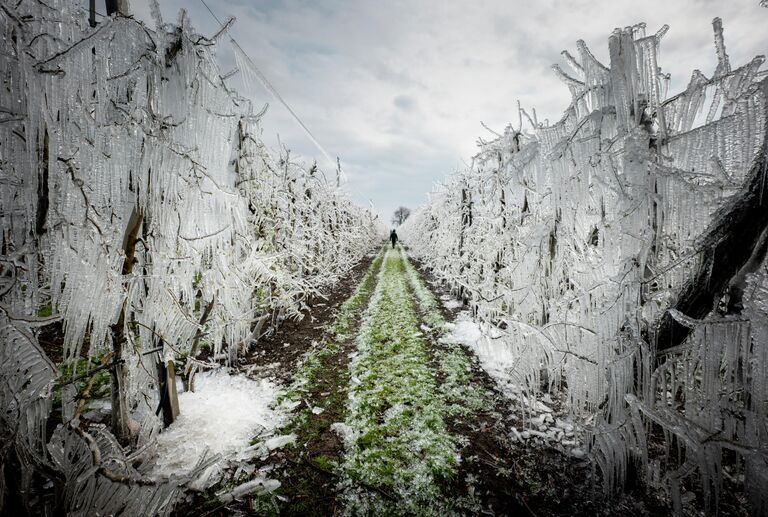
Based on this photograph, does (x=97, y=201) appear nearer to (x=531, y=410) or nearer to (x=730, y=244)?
(x=730, y=244)

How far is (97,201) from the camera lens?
2143 mm

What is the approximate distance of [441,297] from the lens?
10555 mm

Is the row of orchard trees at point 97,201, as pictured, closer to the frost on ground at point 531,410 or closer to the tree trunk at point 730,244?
the frost on ground at point 531,410

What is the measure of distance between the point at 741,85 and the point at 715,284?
4.12 feet

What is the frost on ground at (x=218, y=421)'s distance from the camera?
2.99 meters

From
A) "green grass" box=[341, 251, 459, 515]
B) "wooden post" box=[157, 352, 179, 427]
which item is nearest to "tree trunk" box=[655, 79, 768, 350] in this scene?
"green grass" box=[341, 251, 459, 515]

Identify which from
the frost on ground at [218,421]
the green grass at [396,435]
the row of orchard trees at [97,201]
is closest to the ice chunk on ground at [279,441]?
the frost on ground at [218,421]

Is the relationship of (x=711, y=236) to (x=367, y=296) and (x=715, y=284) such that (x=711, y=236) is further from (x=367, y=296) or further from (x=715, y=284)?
(x=367, y=296)

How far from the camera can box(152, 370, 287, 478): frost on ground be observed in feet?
9.81

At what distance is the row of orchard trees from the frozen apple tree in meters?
3.01

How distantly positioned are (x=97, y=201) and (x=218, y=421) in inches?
107

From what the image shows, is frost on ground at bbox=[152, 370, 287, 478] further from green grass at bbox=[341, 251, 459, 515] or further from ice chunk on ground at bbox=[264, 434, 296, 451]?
green grass at bbox=[341, 251, 459, 515]

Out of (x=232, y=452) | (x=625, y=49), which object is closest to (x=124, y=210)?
(x=232, y=452)

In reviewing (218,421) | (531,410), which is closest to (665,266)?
(531,410)
